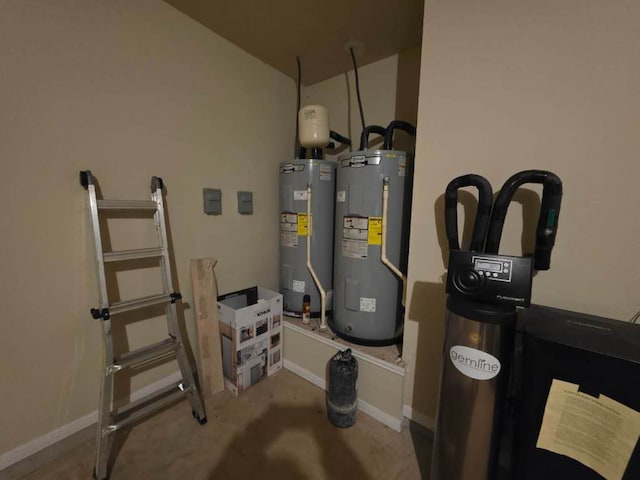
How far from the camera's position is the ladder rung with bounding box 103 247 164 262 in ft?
3.85

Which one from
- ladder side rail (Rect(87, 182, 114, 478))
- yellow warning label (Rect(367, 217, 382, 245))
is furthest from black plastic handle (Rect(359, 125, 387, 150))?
ladder side rail (Rect(87, 182, 114, 478))

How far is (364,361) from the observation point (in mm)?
1443

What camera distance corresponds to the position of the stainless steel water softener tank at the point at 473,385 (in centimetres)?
78

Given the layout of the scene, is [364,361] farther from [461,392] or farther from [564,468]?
[564,468]

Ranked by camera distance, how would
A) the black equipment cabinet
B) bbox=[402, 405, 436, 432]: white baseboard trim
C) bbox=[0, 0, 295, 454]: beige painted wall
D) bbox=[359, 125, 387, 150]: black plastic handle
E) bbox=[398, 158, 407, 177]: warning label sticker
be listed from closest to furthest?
the black equipment cabinet → bbox=[0, 0, 295, 454]: beige painted wall → bbox=[402, 405, 436, 432]: white baseboard trim → bbox=[398, 158, 407, 177]: warning label sticker → bbox=[359, 125, 387, 150]: black plastic handle

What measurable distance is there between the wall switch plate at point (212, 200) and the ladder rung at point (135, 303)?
2.01ft

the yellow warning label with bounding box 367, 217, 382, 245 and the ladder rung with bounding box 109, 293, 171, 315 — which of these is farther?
the yellow warning label with bounding box 367, 217, 382, 245

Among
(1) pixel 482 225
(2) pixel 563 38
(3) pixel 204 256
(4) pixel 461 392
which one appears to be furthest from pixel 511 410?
(3) pixel 204 256

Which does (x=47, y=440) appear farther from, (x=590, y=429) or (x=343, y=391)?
(x=590, y=429)

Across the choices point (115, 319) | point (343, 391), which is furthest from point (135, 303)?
point (343, 391)

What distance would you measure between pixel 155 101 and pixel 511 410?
7.02ft

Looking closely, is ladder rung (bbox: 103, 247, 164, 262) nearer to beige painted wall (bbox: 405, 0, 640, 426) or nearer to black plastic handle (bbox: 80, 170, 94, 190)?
black plastic handle (bbox: 80, 170, 94, 190)

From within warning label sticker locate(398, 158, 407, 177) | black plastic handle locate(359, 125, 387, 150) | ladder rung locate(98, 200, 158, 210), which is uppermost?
black plastic handle locate(359, 125, 387, 150)

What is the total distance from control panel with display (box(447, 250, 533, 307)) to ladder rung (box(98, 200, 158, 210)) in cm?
146
